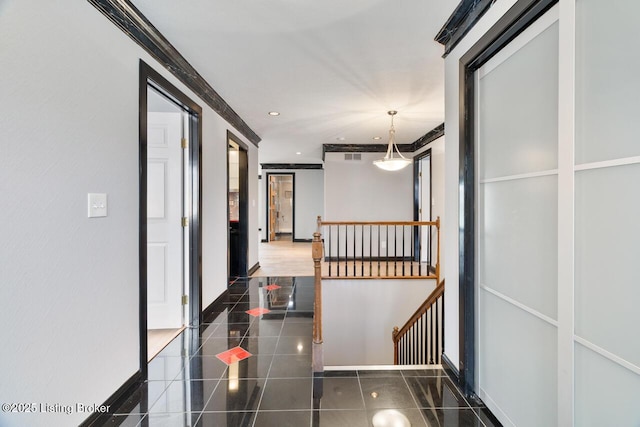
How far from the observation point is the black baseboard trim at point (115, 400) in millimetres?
1586

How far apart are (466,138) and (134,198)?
2.19 m

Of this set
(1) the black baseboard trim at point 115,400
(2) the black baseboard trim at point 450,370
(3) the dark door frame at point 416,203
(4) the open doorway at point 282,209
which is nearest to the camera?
(1) the black baseboard trim at point 115,400

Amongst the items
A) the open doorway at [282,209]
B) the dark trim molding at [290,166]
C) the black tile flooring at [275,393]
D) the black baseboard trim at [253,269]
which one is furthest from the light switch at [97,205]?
the open doorway at [282,209]

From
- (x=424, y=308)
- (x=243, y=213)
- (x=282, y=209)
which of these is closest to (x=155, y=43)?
(x=243, y=213)

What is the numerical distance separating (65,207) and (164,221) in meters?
1.51

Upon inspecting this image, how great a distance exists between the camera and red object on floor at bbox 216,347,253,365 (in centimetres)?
232

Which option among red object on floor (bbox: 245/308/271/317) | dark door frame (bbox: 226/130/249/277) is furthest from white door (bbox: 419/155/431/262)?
red object on floor (bbox: 245/308/271/317)

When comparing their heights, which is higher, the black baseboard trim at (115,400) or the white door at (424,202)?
the white door at (424,202)

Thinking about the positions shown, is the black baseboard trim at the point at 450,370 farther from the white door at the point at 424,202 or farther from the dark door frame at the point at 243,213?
the white door at the point at 424,202

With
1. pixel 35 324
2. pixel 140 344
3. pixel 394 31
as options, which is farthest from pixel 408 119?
pixel 35 324

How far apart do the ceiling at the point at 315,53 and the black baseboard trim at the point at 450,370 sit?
7.79ft

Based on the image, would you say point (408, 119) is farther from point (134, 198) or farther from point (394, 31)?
point (134, 198)

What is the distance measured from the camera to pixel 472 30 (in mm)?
1839

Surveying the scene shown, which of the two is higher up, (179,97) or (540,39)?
(179,97)
